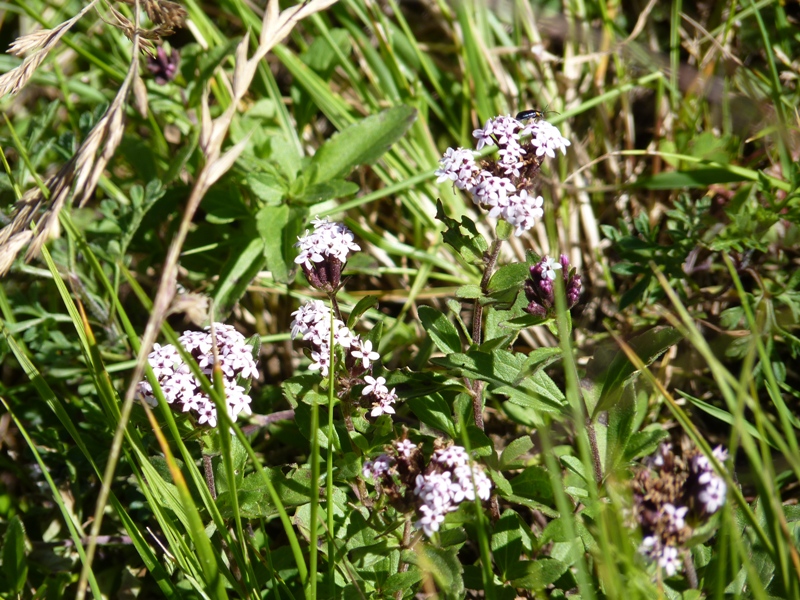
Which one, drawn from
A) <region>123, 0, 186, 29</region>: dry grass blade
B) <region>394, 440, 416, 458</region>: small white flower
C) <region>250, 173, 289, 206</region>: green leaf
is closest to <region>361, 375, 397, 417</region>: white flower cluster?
<region>394, 440, 416, 458</region>: small white flower

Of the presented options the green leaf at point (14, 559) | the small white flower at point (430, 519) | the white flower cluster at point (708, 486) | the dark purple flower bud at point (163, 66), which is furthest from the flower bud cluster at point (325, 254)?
the dark purple flower bud at point (163, 66)

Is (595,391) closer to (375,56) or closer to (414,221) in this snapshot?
(414,221)

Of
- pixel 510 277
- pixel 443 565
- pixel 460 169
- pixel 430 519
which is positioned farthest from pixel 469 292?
pixel 443 565

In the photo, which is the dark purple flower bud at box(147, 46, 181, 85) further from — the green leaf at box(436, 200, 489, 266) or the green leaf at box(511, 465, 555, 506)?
the green leaf at box(511, 465, 555, 506)

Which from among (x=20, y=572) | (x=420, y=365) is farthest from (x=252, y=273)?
(x=20, y=572)

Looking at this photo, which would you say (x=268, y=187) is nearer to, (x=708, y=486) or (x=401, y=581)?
(x=401, y=581)
